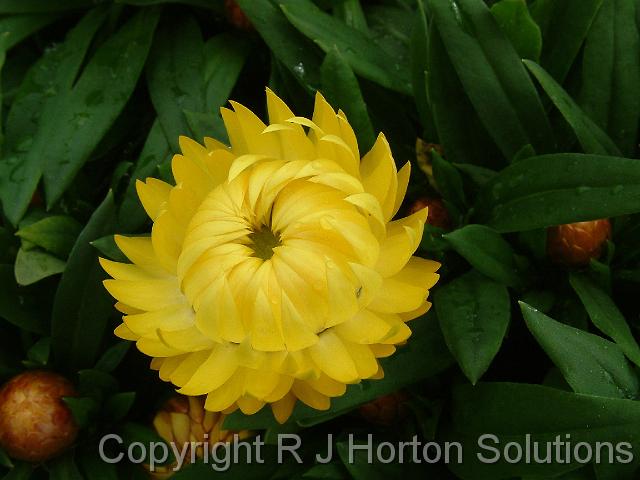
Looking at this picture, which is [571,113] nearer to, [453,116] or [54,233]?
[453,116]

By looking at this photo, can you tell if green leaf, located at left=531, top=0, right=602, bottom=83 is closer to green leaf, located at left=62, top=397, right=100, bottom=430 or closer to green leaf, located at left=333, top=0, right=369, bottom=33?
green leaf, located at left=333, top=0, right=369, bottom=33

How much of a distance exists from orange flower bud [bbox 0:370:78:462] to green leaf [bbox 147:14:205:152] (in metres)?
0.46

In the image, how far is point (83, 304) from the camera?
4.86 ft

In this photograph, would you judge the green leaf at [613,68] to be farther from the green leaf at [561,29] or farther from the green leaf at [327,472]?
the green leaf at [327,472]

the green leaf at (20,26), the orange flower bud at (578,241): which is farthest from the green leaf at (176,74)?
the orange flower bud at (578,241)

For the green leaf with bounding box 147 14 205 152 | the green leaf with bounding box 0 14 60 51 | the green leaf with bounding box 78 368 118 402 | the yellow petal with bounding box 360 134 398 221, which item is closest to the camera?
the yellow petal with bounding box 360 134 398 221

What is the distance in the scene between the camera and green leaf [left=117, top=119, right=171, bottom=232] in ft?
4.99

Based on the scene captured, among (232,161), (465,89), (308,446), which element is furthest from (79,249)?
(465,89)

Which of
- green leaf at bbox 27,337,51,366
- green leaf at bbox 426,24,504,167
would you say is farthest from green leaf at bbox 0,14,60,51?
green leaf at bbox 426,24,504,167

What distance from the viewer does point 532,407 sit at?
46.5 inches

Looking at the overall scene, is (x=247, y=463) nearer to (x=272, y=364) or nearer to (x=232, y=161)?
(x=272, y=364)

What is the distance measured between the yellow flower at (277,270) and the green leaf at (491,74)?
283 millimetres

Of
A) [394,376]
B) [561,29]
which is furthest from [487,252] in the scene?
[561,29]

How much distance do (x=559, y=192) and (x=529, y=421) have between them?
1.07 feet
